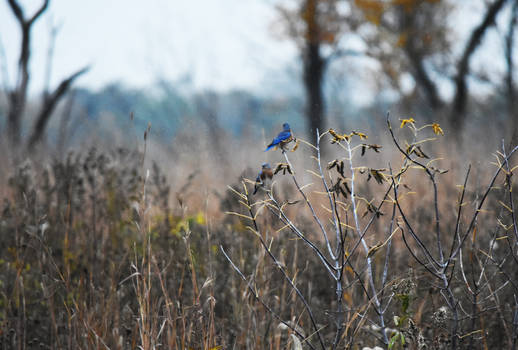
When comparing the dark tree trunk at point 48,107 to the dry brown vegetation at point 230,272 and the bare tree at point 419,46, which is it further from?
the bare tree at point 419,46

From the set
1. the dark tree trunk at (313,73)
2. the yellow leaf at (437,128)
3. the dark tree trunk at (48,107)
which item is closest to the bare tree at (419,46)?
the dark tree trunk at (313,73)

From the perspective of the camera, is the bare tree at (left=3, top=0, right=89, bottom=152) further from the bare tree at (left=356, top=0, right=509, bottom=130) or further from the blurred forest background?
the bare tree at (left=356, top=0, right=509, bottom=130)

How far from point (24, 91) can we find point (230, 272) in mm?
4950

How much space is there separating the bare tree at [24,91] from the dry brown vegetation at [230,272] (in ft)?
9.46

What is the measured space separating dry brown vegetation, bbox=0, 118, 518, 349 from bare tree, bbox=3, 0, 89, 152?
2882 mm

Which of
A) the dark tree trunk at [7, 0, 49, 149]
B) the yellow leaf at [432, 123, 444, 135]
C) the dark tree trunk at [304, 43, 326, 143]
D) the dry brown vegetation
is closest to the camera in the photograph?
the yellow leaf at [432, 123, 444, 135]

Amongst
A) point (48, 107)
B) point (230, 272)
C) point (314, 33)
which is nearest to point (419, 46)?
point (314, 33)

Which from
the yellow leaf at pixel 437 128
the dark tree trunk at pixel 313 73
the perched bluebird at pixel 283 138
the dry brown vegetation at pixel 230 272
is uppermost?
the dark tree trunk at pixel 313 73

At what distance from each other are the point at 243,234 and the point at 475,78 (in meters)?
9.64

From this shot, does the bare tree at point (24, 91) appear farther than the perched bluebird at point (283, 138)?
Yes

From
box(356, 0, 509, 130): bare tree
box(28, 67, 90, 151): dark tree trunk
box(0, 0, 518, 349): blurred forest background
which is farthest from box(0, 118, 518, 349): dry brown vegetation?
box(356, 0, 509, 130): bare tree

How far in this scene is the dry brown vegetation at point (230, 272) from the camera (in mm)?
1564

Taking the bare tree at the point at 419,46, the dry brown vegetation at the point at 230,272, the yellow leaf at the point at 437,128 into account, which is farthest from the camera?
the bare tree at the point at 419,46

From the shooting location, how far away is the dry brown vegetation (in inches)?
61.6
